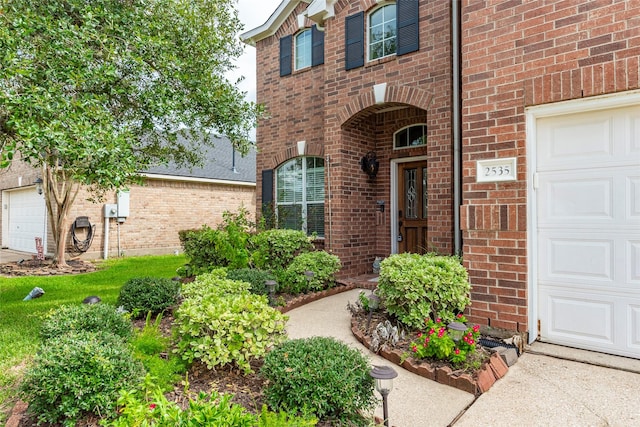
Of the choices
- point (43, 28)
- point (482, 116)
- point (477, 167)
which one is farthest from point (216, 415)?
point (43, 28)

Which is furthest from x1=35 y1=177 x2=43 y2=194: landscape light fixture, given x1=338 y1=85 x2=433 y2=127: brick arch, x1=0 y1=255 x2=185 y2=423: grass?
x1=338 y1=85 x2=433 y2=127: brick arch

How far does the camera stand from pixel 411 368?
3.37 metres

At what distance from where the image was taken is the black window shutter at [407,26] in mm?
6473

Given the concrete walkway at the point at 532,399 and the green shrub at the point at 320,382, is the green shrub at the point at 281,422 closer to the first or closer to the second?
the green shrub at the point at 320,382

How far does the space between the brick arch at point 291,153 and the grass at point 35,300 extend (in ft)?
11.2

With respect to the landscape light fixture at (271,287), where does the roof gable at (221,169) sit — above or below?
above

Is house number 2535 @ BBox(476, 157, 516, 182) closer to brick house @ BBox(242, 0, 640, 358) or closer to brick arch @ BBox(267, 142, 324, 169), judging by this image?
brick house @ BBox(242, 0, 640, 358)

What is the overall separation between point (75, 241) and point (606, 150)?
1314 cm

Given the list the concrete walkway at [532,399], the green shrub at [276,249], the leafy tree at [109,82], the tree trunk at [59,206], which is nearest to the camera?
the concrete walkway at [532,399]

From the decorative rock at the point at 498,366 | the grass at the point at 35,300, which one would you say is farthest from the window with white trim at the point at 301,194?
the decorative rock at the point at 498,366

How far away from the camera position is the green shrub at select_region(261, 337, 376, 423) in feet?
7.68

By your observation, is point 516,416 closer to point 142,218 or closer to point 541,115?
point 541,115

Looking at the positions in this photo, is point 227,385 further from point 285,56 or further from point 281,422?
point 285,56

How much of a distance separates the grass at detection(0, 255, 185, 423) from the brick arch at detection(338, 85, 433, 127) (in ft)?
16.0
